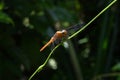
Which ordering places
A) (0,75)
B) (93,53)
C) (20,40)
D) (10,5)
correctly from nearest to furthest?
(0,75) < (10,5) < (20,40) < (93,53)

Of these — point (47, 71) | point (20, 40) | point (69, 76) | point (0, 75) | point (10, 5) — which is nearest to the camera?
point (0, 75)

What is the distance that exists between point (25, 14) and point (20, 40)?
0.25m

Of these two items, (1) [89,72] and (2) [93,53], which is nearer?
(1) [89,72]

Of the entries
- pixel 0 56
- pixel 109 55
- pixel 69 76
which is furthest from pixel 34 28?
pixel 109 55

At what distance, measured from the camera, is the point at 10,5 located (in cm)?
202

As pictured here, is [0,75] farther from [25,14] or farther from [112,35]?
[112,35]

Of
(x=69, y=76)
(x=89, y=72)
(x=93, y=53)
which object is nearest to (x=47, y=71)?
(x=69, y=76)

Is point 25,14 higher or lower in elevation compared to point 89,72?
higher

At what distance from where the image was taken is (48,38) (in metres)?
2.16

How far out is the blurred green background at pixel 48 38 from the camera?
1992 mm

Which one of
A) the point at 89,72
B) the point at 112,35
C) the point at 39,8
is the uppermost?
the point at 39,8

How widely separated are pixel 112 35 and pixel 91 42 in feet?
0.81

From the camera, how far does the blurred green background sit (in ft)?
6.54

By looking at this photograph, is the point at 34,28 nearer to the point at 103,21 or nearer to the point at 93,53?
the point at 103,21
